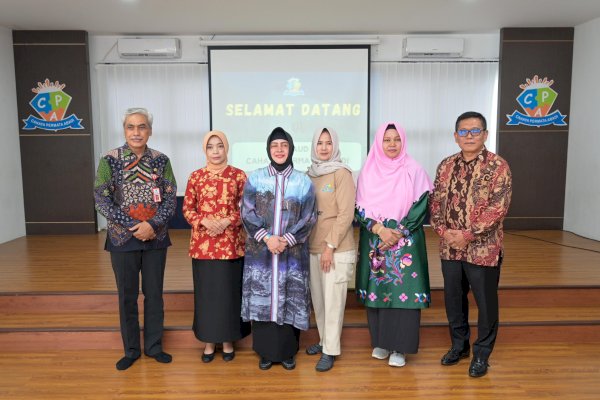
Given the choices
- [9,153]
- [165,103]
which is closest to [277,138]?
[165,103]

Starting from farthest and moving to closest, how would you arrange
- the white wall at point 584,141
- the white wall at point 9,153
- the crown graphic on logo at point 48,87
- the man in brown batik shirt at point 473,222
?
the crown graphic on logo at point 48,87 < the white wall at point 9,153 < the white wall at point 584,141 < the man in brown batik shirt at point 473,222

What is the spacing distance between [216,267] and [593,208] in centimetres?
463

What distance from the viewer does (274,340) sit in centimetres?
254

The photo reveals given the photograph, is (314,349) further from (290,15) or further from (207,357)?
(290,15)

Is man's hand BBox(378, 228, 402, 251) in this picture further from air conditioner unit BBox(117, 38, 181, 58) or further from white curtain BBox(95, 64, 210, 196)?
air conditioner unit BBox(117, 38, 181, 58)

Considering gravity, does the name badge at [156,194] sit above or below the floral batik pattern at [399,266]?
above

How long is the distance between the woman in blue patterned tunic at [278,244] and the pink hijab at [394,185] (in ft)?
1.15

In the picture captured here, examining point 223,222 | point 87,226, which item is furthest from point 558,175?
point 87,226

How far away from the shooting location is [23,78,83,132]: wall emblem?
5500 millimetres

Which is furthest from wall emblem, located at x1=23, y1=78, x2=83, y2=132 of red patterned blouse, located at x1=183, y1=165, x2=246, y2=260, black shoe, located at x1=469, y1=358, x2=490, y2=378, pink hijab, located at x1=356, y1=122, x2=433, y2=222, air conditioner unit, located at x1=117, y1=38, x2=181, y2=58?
black shoe, located at x1=469, y1=358, x2=490, y2=378

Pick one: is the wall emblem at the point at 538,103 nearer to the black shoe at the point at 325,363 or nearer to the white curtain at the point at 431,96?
the white curtain at the point at 431,96

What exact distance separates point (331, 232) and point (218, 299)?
74 centimetres

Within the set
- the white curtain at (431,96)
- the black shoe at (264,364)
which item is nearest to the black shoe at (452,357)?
the black shoe at (264,364)

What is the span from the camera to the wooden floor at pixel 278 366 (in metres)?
2.39
